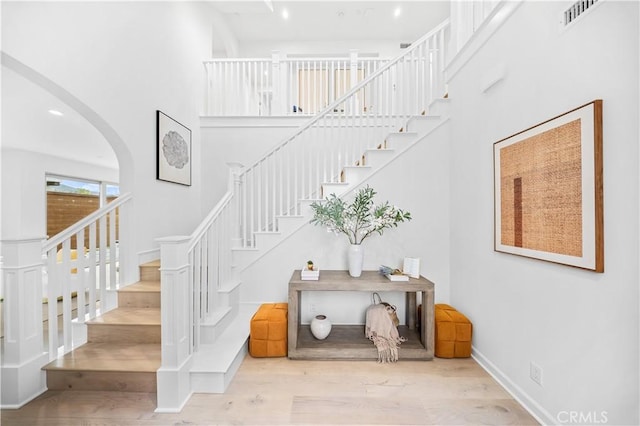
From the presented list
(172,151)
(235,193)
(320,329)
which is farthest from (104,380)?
(172,151)

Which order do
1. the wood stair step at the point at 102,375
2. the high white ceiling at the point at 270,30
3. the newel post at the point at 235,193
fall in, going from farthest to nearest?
1. the high white ceiling at the point at 270,30
2. the newel post at the point at 235,193
3. the wood stair step at the point at 102,375

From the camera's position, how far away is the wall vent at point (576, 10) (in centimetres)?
140

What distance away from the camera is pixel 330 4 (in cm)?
493

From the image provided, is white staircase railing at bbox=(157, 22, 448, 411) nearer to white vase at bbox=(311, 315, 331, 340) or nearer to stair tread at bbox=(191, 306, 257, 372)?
stair tread at bbox=(191, 306, 257, 372)

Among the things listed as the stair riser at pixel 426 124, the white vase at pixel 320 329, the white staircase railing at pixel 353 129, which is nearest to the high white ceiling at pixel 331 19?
the white staircase railing at pixel 353 129

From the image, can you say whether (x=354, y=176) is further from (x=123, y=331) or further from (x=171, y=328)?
(x=123, y=331)

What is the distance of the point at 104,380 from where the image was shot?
1.94m

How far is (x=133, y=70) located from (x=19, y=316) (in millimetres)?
2379

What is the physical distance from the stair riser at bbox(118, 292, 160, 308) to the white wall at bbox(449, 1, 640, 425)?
9.75 ft

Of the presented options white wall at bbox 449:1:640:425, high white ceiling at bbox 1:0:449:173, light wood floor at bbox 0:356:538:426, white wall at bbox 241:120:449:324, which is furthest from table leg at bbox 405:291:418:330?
high white ceiling at bbox 1:0:449:173

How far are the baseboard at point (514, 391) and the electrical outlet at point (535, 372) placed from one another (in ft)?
0.46

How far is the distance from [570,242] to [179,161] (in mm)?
3931

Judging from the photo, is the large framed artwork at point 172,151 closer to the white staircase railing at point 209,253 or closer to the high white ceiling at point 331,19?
the white staircase railing at point 209,253

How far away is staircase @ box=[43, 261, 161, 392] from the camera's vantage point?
6.32 ft
